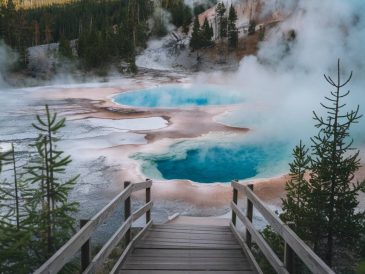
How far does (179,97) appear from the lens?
32.9 m

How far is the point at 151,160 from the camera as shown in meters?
14.6

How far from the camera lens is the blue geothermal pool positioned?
29.5 m

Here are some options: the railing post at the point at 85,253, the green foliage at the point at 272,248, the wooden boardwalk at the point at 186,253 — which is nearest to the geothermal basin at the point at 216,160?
the green foliage at the point at 272,248

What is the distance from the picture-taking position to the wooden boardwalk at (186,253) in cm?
437

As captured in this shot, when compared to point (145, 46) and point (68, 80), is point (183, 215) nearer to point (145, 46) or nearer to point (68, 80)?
point (68, 80)

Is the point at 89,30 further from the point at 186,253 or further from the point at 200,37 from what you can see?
the point at 186,253

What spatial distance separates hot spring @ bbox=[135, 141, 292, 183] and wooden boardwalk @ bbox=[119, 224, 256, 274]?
703 centimetres

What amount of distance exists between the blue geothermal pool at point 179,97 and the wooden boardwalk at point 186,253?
21.8 metres

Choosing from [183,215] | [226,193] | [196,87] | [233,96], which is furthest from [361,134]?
[196,87]

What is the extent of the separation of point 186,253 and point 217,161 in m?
10.3

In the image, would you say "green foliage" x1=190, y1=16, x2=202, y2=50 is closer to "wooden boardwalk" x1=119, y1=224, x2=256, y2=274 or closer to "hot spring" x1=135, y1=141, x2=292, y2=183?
"hot spring" x1=135, y1=141, x2=292, y2=183

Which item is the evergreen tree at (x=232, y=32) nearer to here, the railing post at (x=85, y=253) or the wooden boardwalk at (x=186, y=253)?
the wooden boardwalk at (x=186, y=253)

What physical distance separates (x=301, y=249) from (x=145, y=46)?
58.8 meters

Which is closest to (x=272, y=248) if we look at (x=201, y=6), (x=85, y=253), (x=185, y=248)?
(x=185, y=248)
